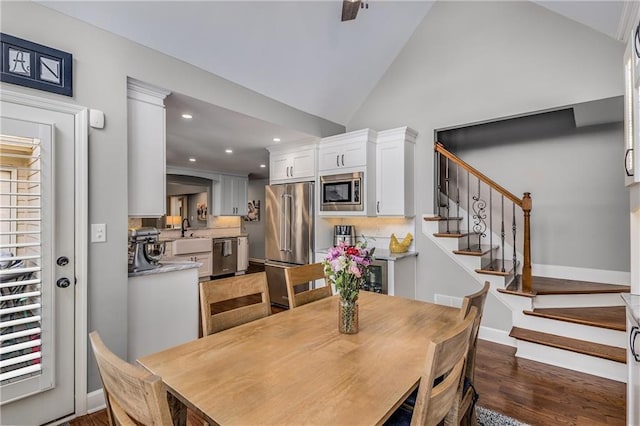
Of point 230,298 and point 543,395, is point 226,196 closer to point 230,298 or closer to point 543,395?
point 230,298

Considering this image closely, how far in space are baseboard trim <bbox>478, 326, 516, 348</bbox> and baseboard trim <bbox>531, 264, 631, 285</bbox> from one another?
1116 millimetres

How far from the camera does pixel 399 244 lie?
12.9 feet

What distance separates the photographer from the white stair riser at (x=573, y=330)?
264 cm

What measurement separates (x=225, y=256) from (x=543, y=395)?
6419 millimetres

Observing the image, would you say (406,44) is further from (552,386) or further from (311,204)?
(552,386)

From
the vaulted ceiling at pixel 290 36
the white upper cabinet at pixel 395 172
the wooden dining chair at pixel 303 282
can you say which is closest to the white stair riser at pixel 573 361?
the white upper cabinet at pixel 395 172

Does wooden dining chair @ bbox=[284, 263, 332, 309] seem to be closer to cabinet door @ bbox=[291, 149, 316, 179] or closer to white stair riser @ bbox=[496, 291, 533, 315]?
white stair riser @ bbox=[496, 291, 533, 315]

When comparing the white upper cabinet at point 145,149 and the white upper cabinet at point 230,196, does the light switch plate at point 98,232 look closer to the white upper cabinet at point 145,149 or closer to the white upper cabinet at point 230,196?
the white upper cabinet at point 145,149

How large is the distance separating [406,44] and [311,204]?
2.51 meters

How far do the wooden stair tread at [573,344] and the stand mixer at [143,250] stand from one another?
3484 mm

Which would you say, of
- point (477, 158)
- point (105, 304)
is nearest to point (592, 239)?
point (477, 158)

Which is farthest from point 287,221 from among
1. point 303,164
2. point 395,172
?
point 395,172

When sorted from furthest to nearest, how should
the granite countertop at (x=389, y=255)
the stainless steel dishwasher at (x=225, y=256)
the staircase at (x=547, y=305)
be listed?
the stainless steel dishwasher at (x=225, y=256)
the granite countertop at (x=389, y=255)
the staircase at (x=547, y=305)

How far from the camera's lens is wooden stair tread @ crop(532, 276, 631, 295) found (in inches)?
119
